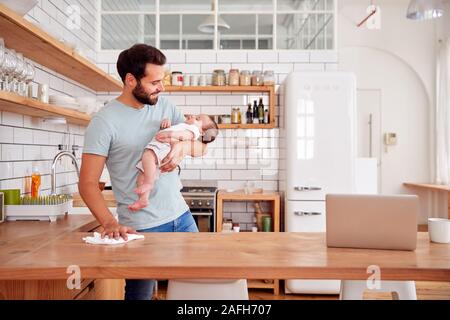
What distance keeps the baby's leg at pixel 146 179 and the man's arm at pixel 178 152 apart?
5 cm

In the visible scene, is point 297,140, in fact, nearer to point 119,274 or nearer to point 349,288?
point 349,288

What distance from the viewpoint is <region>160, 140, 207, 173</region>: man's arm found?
5.99 feet

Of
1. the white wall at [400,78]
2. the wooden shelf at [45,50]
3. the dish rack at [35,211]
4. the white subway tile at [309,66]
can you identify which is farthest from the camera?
the white wall at [400,78]

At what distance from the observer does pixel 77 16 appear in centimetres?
396

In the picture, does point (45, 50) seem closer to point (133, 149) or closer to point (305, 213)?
point (133, 149)

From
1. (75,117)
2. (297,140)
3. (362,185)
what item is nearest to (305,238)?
(75,117)

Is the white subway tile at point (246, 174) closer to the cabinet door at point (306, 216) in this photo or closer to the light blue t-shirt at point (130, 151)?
the cabinet door at point (306, 216)

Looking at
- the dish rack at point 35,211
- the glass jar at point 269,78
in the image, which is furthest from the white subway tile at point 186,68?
the dish rack at point 35,211

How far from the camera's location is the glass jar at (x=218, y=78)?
4.45 m

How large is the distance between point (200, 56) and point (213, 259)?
3.54 meters

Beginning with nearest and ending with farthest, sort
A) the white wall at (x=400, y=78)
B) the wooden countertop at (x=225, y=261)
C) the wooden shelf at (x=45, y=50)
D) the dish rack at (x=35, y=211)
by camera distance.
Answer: the wooden countertop at (x=225, y=261), the wooden shelf at (x=45, y=50), the dish rack at (x=35, y=211), the white wall at (x=400, y=78)

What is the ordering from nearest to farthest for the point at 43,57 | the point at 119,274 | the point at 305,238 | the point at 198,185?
the point at 119,274
the point at 305,238
the point at 43,57
the point at 198,185

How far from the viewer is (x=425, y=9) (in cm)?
341

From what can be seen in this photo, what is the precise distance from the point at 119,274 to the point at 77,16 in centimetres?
322
